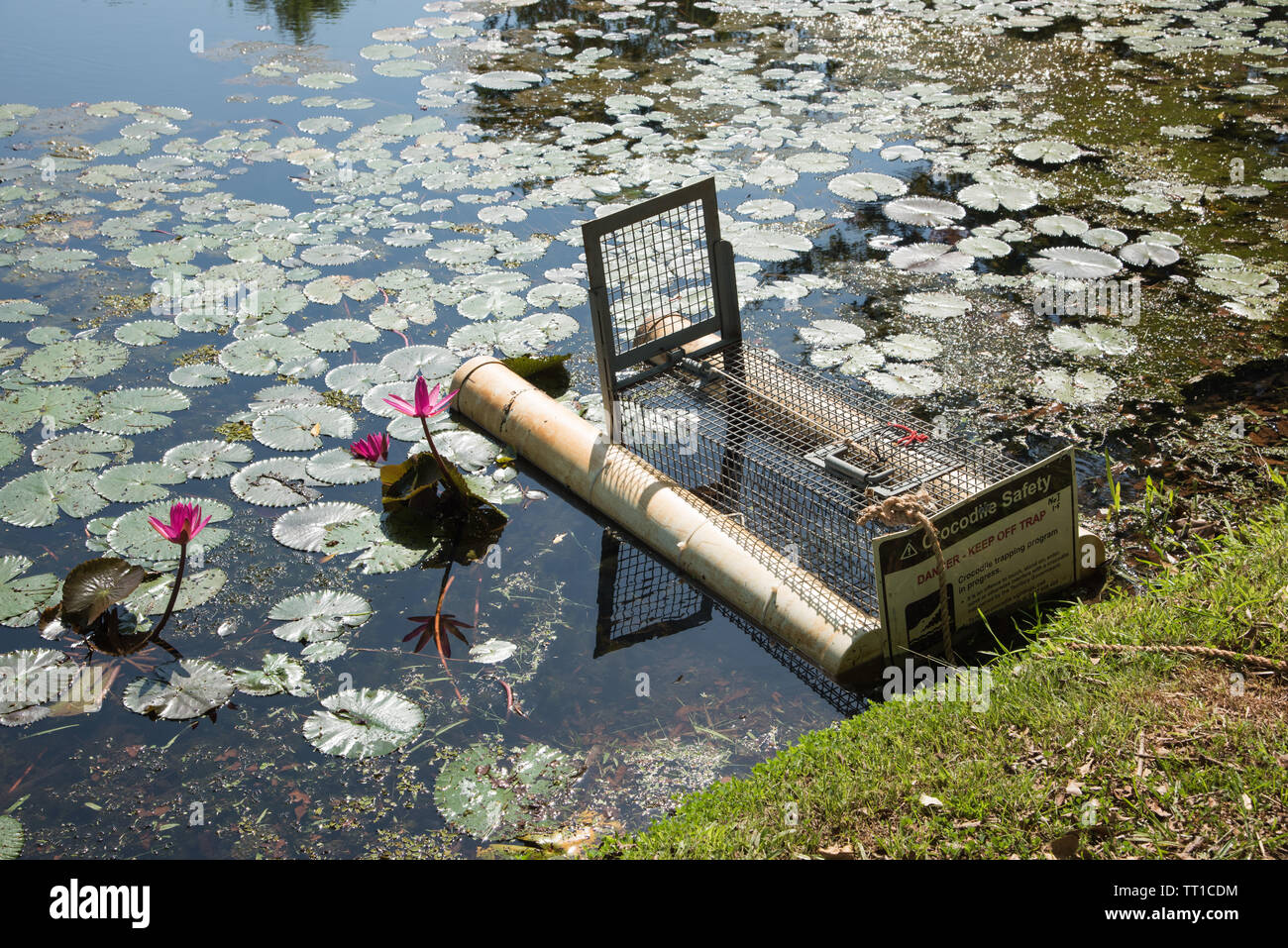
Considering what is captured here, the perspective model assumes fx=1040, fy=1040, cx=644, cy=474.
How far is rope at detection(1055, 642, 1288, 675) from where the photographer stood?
10.3 feet

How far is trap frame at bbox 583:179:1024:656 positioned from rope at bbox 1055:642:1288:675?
63cm

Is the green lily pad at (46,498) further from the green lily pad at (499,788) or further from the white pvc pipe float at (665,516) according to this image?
the green lily pad at (499,788)

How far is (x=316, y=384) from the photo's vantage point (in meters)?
5.39

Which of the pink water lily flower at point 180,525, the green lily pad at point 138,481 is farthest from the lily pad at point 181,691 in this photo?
the green lily pad at point 138,481

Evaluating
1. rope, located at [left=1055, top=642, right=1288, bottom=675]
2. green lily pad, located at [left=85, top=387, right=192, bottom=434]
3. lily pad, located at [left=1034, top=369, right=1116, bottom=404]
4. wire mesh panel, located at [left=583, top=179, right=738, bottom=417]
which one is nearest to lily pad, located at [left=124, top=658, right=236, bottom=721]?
green lily pad, located at [left=85, top=387, right=192, bottom=434]

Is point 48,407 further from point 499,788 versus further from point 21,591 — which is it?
point 499,788

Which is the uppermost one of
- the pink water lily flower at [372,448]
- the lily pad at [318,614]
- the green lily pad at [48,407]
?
the green lily pad at [48,407]

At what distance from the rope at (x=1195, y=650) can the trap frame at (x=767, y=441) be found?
2.08 ft

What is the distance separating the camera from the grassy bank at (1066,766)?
2.78m

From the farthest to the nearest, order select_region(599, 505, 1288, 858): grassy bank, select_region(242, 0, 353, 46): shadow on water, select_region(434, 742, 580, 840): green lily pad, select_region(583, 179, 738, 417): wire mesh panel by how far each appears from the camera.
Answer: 1. select_region(242, 0, 353, 46): shadow on water
2. select_region(583, 179, 738, 417): wire mesh panel
3. select_region(434, 742, 580, 840): green lily pad
4. select_region(599, 505, 1288, 858): grassy bank

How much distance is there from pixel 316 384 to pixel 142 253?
210 cm

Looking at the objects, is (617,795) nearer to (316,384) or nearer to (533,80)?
(316,384)

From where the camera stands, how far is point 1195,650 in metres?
3.27

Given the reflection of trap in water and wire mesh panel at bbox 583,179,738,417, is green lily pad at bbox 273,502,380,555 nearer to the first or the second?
the reflection of trap in water
